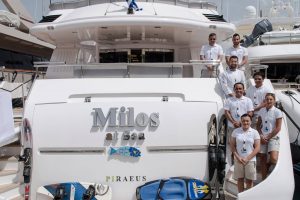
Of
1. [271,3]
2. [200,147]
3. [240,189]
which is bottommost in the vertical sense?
[240,189]

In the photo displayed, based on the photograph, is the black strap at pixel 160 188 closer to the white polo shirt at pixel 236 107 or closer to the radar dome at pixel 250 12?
the white polo shirt at pixel 236 107

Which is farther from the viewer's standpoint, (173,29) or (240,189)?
(173,29)

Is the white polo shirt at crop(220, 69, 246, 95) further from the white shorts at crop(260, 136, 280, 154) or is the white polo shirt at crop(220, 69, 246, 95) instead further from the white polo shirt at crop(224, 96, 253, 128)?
the white shorts at crop(260, 136, 280, 154)

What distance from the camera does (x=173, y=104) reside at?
4621 millimetres

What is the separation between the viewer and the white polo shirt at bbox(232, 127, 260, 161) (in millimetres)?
4371

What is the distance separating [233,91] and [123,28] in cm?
218

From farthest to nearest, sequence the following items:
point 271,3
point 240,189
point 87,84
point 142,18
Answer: point 271,3
point 142,18
point 87,84
point 240,189

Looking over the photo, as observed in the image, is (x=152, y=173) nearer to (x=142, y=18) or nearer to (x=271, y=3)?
Result: (x=142, y=18)

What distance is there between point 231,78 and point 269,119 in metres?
0.77

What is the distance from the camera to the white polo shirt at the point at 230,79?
5.05 metres

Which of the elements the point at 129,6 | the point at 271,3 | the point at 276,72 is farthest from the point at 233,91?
the point at 271,3

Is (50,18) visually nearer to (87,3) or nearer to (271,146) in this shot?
(87,3)

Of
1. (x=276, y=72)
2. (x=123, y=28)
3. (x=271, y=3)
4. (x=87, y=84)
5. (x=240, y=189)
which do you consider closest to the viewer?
(x=240, y=189)

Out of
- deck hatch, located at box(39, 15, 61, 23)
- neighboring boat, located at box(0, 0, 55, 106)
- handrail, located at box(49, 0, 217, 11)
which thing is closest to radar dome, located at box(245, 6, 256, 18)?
neighboring boat, located at box(0, 0, 55, 106)
